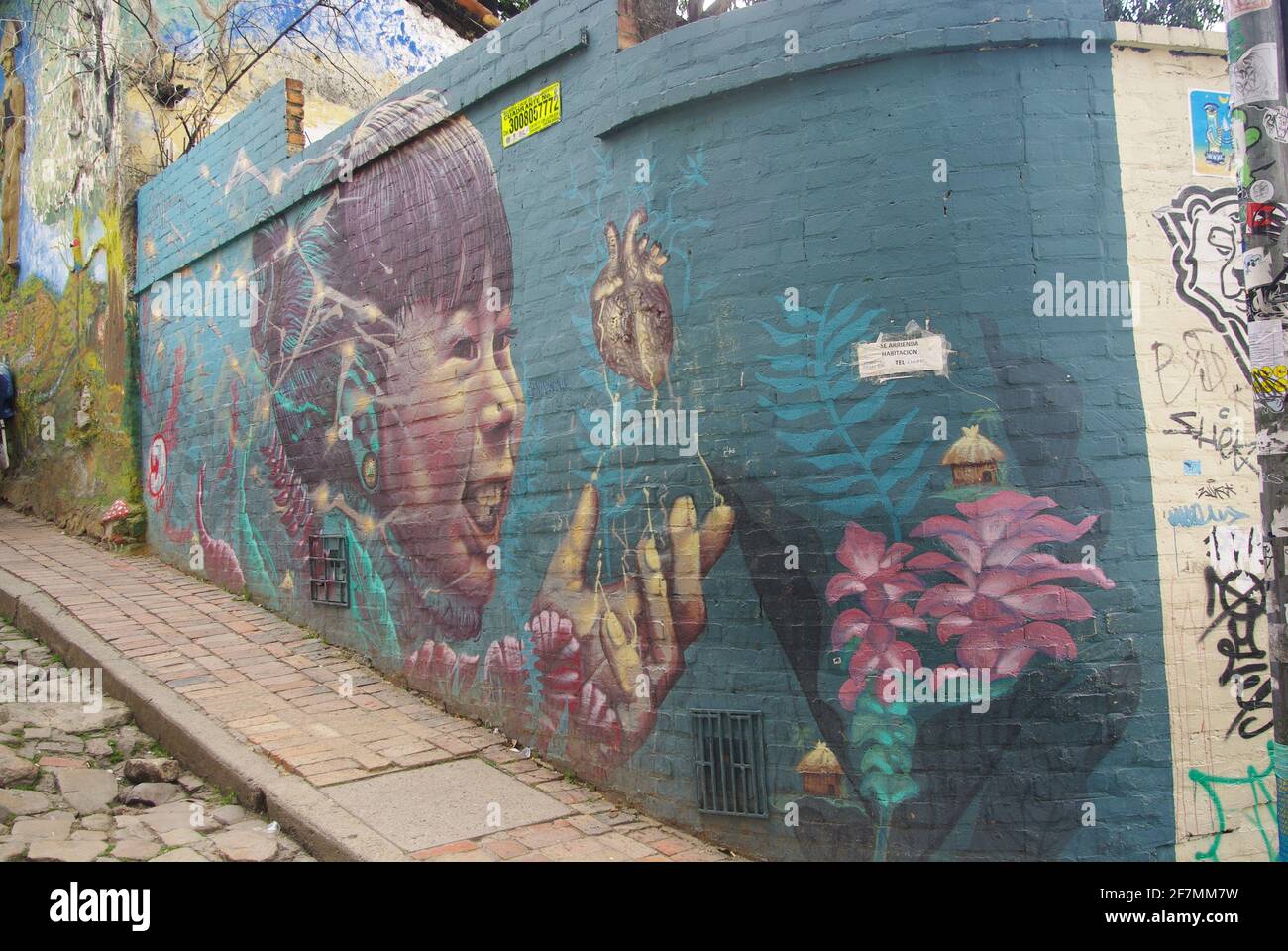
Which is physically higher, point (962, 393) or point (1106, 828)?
point (962, 393)

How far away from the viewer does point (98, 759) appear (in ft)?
18.9

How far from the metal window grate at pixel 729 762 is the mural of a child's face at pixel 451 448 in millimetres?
1856

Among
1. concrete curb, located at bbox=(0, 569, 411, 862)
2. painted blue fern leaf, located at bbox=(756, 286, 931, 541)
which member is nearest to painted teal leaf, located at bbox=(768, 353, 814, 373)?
painted blue fern leaf, located at bbox=(756, 286, 931, 541)

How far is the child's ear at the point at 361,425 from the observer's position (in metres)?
7.18

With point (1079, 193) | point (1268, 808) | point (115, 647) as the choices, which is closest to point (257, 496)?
point (115, 647)

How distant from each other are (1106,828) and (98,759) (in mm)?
5256

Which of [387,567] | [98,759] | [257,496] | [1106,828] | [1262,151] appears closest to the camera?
[1262,151]

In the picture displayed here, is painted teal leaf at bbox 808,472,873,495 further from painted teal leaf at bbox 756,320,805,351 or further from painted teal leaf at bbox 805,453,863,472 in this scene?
painted teal leaf at bbox 756,320,805,351

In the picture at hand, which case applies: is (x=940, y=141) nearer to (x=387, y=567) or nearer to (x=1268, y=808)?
(x=1268, y=808)

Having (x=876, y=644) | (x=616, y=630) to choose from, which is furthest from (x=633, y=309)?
(x=876, y=644)

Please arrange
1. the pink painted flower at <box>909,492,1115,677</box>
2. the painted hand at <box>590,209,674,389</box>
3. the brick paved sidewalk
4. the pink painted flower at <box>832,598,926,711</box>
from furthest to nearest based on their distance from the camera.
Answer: the painted hand at <box>590,209,674,389</box> → the brick paved sidewalk → the pink painted flower at <box>832,598,926,711</box> → the pink painted flower at <box>909,492,1115,677</box>

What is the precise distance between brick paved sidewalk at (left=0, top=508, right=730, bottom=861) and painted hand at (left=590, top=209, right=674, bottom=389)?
2221mm

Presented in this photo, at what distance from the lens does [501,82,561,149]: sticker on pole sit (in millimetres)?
5859

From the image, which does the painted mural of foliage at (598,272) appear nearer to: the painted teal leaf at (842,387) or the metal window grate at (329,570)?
the painted teal leaf at (842,387)
